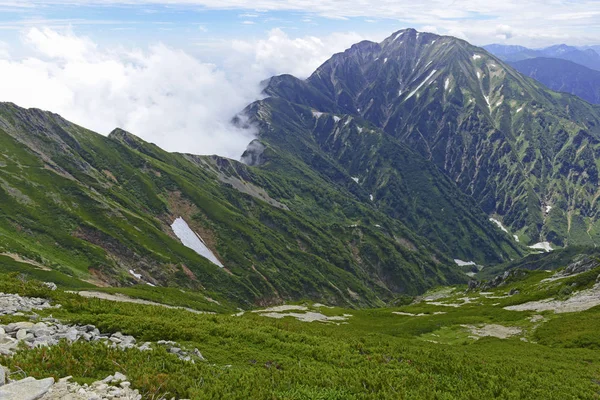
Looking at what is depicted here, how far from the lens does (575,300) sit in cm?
7544

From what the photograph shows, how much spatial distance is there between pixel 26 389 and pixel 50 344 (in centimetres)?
561

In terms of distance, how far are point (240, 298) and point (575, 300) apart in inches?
5862

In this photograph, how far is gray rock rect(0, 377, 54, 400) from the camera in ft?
46.0

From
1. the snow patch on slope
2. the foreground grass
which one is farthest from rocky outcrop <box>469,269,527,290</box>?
the snow patch on slope

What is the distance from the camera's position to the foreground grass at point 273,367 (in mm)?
17859

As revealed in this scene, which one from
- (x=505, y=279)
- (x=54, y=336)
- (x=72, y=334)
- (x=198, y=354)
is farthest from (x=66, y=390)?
(x=505, y=279)

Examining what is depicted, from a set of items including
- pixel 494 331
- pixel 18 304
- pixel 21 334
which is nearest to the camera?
pixel 21 334

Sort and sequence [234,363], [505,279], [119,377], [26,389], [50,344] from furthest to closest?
[505,279], [234,363], [50,344], [119,377], [26,389]

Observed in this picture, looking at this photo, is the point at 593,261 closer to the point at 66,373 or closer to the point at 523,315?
the point at 523,315

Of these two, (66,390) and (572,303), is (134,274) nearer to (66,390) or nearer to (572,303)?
(572,303)

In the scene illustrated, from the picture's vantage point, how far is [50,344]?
19.7 meters

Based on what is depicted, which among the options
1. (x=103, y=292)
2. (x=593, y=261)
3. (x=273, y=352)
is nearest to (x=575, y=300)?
(x=593, y=261)

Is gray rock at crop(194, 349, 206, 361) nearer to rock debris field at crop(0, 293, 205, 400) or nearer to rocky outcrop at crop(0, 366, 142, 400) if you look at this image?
rock debris field at crop(0, 293, 205, 400)

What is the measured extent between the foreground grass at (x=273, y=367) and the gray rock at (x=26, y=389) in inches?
56.6
